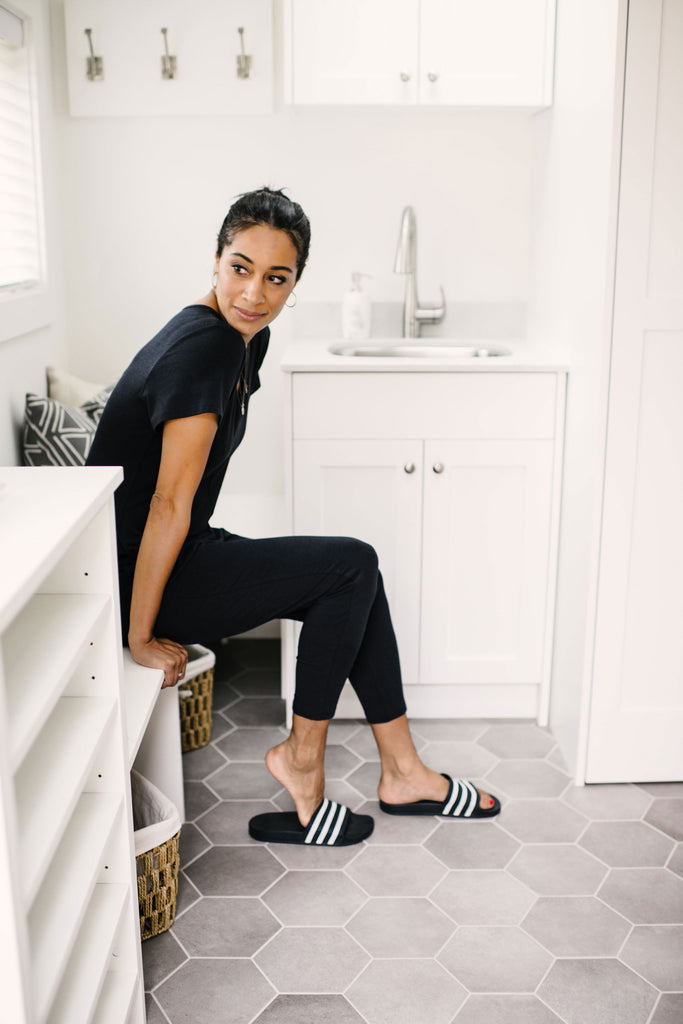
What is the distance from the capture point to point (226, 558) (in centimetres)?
199

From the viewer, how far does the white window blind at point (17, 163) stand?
2430 millimetres

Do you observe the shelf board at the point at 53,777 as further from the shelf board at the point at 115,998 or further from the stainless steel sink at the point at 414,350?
the stainless steel sink at the point at 414,350

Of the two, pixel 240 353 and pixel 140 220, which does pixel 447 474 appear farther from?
pixel 140 220

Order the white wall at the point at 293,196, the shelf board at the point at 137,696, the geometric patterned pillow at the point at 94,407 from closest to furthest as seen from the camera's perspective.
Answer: the shelf board at the point at 137,696
the geometric patterned pillow at the point at 94,407
the white wall at the point at 293,196

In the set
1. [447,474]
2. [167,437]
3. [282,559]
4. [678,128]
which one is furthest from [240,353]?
[678,128]

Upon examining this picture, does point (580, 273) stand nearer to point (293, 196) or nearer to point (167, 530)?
point (293, 196)

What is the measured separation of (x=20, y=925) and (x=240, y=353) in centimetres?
113

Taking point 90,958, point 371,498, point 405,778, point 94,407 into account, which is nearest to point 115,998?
point 90,958

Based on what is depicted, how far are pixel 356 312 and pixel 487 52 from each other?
2.54 ft

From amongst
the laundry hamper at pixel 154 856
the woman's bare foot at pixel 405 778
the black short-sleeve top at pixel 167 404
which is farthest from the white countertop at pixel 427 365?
the laundry hamper at pixel 154 856

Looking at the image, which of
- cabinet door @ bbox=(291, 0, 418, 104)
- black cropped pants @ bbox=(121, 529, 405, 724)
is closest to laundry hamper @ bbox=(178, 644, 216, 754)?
black cropped pants @ bbox=(121, 529, 405, 724)

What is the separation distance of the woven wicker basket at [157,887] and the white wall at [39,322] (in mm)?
983

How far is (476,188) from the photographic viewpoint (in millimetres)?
2896

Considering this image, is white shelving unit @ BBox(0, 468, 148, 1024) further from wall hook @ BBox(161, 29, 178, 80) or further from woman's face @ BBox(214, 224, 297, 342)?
wall hook @ BBox(161, 29, 178, 80)
